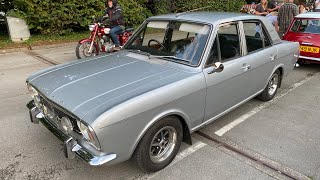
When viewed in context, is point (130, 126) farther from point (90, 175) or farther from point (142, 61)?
point (142, 61)

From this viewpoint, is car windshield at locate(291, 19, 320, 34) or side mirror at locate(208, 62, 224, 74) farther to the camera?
car windshield at locate(291, 19, 320, 34)

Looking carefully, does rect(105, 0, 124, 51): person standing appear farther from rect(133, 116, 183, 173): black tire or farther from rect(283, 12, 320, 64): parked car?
rect(133, 116, 183, 173): black tire

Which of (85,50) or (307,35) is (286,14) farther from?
(85,50)

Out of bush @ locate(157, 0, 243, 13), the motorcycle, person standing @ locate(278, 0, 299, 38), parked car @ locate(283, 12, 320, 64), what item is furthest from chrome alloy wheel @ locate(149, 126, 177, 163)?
bush @ locate(157, 0, 243, 13)

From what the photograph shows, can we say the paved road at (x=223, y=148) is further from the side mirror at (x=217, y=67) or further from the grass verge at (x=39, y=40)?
the grass verge at (x=39, y=40)

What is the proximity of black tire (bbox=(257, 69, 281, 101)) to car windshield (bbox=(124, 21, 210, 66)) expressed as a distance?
6.39ft

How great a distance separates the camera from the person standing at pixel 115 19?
757 cm

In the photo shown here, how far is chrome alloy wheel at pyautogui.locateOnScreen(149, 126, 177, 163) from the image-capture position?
316cm

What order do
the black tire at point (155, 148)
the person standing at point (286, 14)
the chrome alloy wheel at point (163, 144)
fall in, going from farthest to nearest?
the person standing at point (286, 14) → the chrome alloy wheel at point (163, 144) → the black tire at point (155, 148)

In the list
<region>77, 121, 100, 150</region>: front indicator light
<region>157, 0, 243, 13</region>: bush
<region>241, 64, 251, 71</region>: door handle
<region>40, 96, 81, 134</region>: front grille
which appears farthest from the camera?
<region>157, 0, 243, 13</region>: bush

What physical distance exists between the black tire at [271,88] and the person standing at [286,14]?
3787 millimetres

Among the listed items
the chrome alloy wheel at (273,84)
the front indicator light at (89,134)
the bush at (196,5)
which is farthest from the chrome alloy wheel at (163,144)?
the bush at (196,5)

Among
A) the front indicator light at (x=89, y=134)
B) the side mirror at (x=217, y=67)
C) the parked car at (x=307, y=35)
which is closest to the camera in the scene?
the front indicator light at (x=89, y=134)

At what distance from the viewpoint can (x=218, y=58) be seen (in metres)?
3.66
